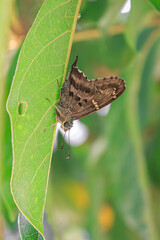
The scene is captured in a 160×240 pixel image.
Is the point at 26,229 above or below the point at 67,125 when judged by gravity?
below

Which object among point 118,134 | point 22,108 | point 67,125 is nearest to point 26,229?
point 22,108

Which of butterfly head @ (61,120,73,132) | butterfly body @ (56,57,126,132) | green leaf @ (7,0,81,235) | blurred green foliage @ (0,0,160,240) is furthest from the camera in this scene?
blurred green foliage @ (0,0,160,240)

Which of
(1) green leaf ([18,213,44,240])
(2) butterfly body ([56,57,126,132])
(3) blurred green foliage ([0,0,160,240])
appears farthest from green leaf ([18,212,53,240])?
(3) blurred green foliage ([0,0,160,240])

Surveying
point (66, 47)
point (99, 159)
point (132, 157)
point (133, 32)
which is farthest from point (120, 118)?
point (66, 47)

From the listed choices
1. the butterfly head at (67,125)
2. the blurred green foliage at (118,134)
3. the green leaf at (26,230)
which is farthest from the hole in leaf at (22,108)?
the blurred green foliage at (118,134)

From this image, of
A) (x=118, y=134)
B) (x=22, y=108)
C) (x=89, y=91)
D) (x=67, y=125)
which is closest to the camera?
(x=22, y=108)

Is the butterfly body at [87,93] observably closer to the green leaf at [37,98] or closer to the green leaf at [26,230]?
the green leaf at [37,98]

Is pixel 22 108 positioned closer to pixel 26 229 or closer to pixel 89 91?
pixel 26 229

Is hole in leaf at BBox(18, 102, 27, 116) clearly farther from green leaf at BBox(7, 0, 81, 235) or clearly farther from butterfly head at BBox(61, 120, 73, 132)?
butterfly head at BBox(61, 120, 73, 132)
